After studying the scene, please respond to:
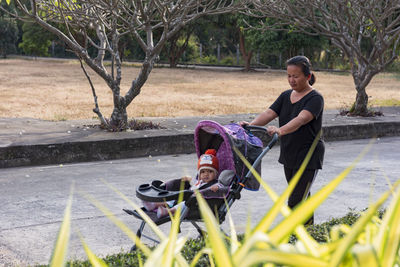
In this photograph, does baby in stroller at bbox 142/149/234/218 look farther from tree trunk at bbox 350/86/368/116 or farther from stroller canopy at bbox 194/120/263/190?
tree trunk at bbox 350/86/368/116

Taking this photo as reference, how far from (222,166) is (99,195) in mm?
2625

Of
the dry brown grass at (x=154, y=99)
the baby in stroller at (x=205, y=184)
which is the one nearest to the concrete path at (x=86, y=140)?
the dry brown grass at (x=154, y=99)

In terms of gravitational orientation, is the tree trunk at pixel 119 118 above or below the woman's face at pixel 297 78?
below

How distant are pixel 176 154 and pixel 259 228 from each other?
9.26m

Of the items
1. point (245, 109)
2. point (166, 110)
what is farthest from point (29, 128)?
point (245, 109)

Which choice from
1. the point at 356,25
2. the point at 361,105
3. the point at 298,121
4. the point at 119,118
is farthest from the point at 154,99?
the point at 298,121

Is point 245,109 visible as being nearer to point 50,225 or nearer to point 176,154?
point 176,154

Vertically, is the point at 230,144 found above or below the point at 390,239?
below

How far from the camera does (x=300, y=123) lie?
5.25 metres

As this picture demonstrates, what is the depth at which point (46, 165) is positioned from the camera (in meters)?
9.41

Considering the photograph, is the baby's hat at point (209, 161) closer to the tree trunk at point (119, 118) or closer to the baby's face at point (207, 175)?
the baby's face at point (207, 175)

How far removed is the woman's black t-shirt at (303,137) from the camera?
533cm

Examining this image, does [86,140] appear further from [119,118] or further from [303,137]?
[303,137]

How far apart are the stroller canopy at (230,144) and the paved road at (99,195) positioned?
0.40 m
